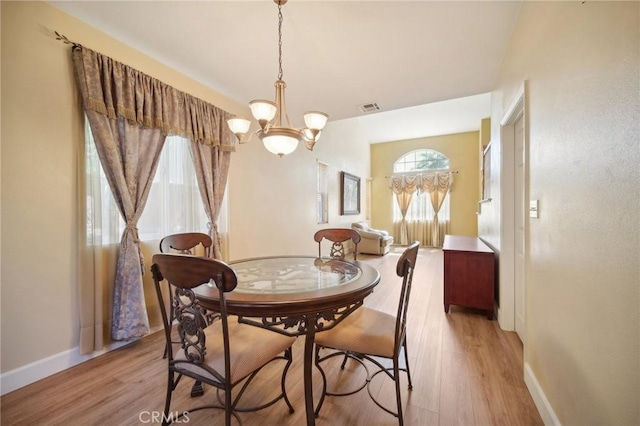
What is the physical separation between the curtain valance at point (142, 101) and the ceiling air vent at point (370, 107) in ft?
6.07

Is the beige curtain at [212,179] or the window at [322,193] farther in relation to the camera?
the window at [322,193]

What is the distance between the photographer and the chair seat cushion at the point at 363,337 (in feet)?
4.35

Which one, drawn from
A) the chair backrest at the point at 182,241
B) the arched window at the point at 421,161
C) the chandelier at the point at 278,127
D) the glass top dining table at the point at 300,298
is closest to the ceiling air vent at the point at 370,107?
the chandelier at the point at 278,127

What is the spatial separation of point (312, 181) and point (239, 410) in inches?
158

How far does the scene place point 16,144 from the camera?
1.57 metres

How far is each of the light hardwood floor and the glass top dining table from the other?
0.47 m

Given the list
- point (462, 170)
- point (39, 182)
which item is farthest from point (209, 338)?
point (462, 170)

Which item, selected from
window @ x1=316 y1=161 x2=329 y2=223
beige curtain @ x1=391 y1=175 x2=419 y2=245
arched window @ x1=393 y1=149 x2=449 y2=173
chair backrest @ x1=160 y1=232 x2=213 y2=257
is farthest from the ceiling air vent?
arched window @ x1=393 y1=149 x2=449 y2=173

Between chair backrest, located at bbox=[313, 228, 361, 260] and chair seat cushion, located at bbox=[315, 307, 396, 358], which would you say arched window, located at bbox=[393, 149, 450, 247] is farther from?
chair seat cushion, located at bbox=[315, 307, 396, 358]

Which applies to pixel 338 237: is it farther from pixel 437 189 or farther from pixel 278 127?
pixel 437 189

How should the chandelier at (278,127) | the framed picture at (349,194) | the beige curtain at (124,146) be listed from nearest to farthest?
the chandelier at (278,127) → the beige curtain at (124,146) → the framed picture at (349,194)

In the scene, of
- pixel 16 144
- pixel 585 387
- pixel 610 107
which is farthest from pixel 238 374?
pixel 16 144

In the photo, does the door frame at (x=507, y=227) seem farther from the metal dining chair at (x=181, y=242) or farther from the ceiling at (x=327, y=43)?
the metal dining chair at (x=181, y=242)

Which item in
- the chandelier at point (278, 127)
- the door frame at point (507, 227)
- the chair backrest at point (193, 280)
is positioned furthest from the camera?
the door frame at point (507, 227)
